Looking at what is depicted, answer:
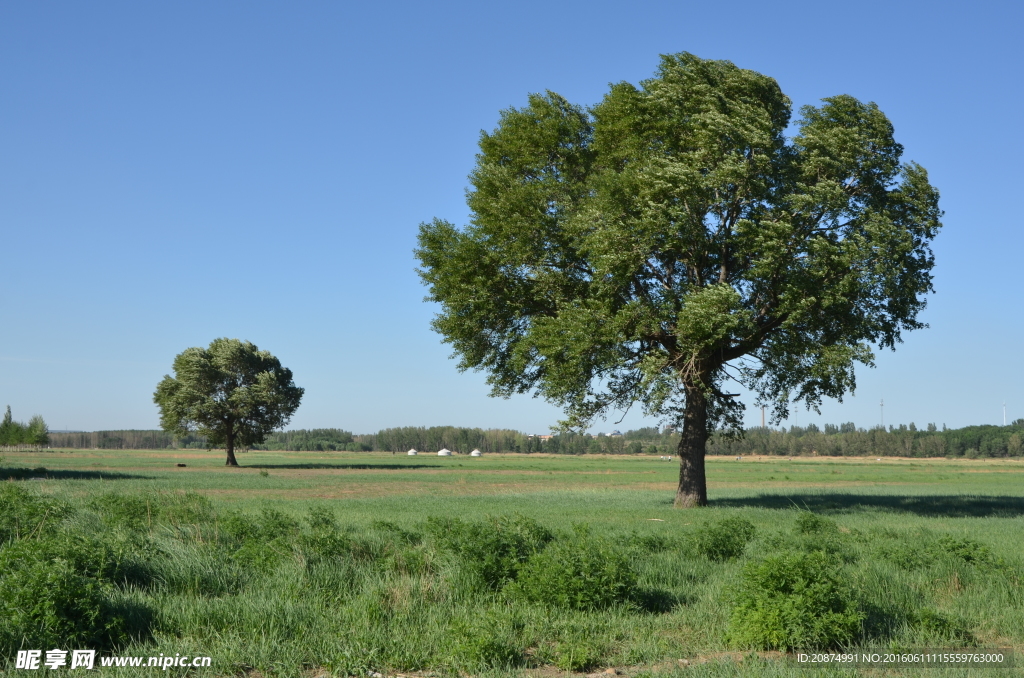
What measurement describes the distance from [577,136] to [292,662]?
77.8 feet

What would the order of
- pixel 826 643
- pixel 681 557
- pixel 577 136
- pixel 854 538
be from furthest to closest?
pixel 577 136, pixel 854 538, pixel 681 557, pixel 826 643

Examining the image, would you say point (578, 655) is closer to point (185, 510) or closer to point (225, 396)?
point (185, 510)

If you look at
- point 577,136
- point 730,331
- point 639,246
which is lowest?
point 730,331

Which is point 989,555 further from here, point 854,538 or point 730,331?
point 730,331

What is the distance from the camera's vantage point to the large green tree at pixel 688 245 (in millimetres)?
24188

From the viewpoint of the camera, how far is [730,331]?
24891 mm

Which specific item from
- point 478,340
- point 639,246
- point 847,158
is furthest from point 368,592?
point 847,158

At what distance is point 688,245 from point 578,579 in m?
16.2

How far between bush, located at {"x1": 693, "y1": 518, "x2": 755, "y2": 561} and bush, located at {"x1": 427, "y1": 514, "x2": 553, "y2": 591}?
2.98 metres

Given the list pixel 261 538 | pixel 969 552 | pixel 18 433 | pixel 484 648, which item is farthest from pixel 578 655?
pixel 18 433

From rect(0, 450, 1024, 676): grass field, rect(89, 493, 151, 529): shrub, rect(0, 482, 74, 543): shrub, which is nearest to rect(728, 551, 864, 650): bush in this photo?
rect(0, 450, 1024, 676): grass field

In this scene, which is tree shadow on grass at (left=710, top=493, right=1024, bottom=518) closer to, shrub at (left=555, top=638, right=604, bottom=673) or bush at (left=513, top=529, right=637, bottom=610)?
bush at (left=513, top=529, right=637, bottom=610)

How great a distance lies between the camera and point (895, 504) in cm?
3175

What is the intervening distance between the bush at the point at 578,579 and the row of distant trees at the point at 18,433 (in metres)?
134
